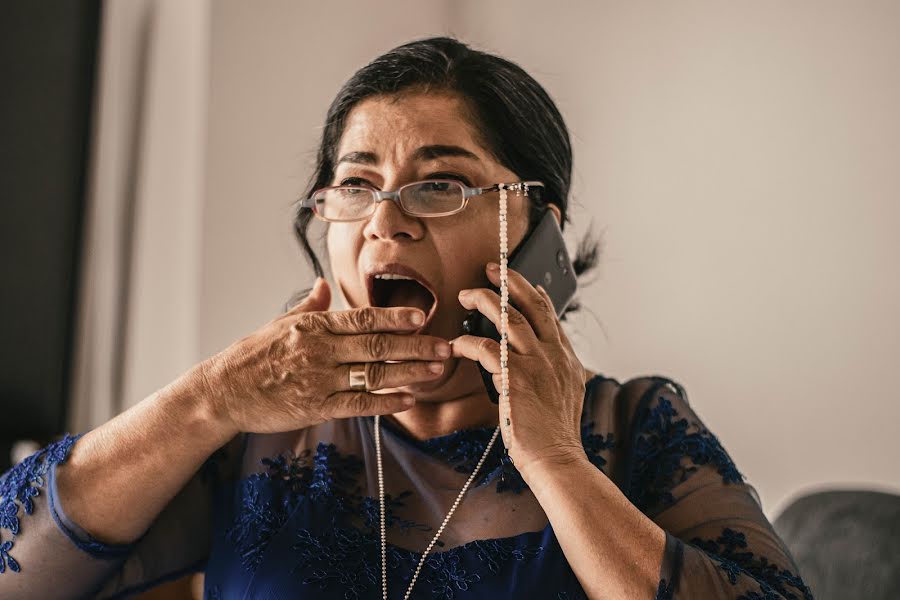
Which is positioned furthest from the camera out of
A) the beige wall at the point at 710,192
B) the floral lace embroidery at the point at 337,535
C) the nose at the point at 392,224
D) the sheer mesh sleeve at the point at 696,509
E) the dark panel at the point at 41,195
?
the dark panel at the point at 41,195

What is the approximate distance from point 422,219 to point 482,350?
276 mm

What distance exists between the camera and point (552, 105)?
1500 mm

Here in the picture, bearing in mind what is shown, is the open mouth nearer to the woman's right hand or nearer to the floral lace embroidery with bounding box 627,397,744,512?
the woman's right hand

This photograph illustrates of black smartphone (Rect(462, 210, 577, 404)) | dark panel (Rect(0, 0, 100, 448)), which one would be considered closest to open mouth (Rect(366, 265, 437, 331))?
black smartphone (Rect(462, 210, 577, 404))

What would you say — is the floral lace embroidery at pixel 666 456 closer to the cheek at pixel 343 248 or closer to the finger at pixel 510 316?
the finger at pixel 510 316

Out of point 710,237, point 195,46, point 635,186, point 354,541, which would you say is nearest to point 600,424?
point 354,541

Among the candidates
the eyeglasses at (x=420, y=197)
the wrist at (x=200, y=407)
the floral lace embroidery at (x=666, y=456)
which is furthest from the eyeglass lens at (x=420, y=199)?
the floral lace embroidery at (x=666, y=456)

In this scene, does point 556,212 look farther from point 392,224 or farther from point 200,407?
A: point 200,407

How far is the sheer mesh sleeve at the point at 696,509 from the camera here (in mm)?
1029

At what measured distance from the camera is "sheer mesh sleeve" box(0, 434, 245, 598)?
1.19m

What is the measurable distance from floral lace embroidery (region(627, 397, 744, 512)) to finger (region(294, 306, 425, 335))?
41 centimetres

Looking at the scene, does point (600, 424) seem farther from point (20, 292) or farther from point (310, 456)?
point (20, 292)

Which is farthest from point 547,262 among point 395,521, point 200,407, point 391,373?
point 200,407

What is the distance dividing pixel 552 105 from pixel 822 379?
946 mm
